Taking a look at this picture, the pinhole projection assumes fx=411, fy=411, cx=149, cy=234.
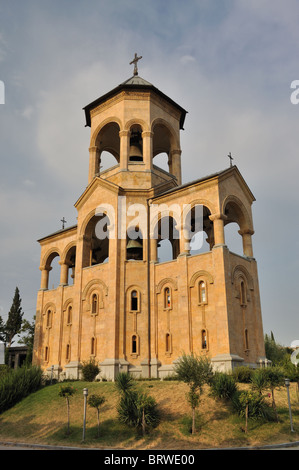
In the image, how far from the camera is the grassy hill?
16031 mm

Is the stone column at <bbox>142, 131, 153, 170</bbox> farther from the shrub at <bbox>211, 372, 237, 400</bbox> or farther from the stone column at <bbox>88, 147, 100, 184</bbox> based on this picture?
the shrub at <bbox>211, 372, 237, 400</bbox>

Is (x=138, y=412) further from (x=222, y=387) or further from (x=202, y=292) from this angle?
(x=202, y=292)

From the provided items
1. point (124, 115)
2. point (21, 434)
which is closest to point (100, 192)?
point (124, 115)

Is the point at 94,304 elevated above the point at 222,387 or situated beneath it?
elevated above

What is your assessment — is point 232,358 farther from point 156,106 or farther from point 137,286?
point 156,106

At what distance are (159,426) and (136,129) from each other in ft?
77.3

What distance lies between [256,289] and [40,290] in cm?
1862

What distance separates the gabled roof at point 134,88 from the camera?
107ft

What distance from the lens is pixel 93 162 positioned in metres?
33.9

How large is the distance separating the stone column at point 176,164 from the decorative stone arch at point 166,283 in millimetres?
9580

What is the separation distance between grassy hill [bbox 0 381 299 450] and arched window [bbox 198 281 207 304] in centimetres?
543

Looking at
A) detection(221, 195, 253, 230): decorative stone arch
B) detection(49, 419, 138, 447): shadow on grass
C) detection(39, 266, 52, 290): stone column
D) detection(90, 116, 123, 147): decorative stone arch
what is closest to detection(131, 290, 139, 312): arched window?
detection(221, 195, 253, 230): decorative stone arch

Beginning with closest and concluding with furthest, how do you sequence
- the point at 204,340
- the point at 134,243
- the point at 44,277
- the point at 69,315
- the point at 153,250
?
the point at 204,340 → the point at 153,250 → the point at 134,243 → the point at 69,315 → the point at 44,277

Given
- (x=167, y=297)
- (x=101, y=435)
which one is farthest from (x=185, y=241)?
(x=101, y=435)
